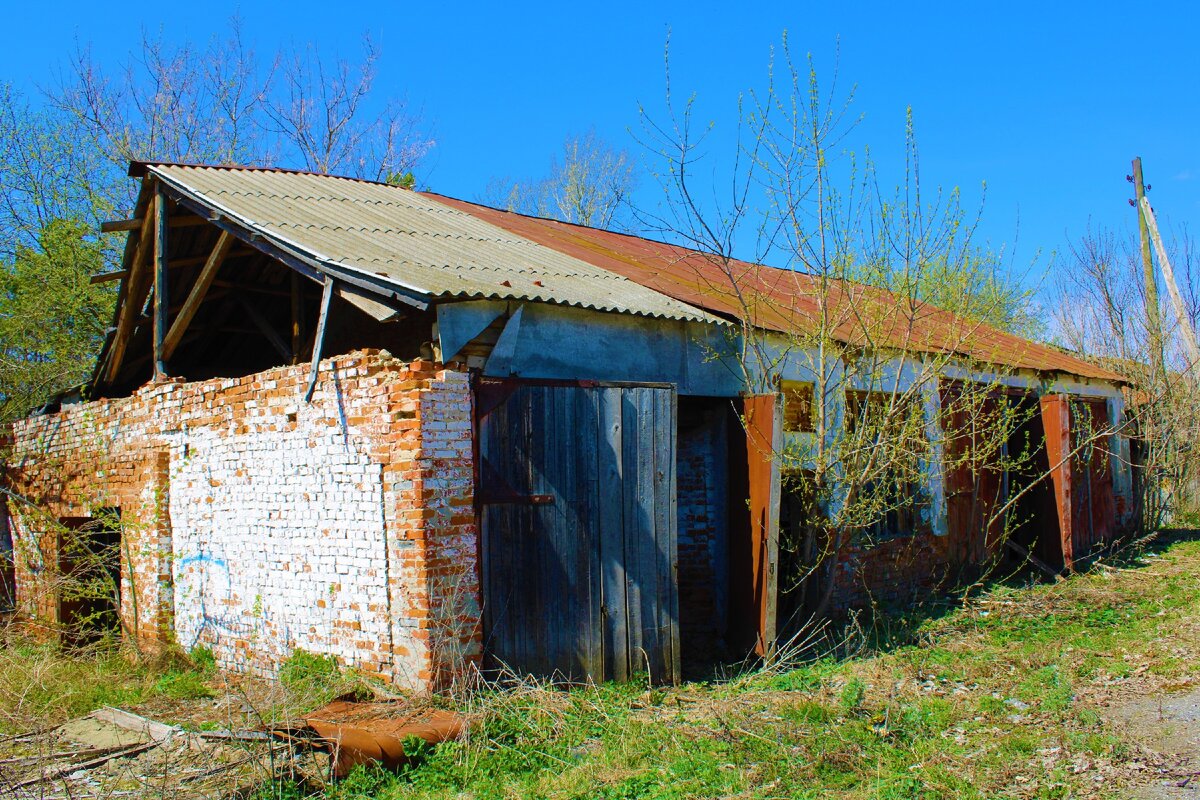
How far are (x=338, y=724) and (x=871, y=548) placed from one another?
5.92 metres

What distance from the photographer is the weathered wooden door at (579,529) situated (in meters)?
5.95

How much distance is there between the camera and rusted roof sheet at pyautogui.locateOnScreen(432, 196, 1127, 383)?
26.2 feet

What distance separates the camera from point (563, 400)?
20.5 ft

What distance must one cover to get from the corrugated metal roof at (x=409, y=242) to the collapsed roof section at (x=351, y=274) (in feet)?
0.09

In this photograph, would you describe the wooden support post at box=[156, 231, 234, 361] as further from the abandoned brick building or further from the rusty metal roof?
the rusty metal roof

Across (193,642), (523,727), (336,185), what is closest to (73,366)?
(336,185)

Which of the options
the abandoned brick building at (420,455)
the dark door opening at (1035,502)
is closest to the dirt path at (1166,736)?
the abandoned brick building at (420,455)

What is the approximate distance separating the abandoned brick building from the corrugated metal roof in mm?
43

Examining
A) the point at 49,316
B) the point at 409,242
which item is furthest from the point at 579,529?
the point at 49,316

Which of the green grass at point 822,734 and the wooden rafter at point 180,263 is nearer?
the green grass at point 822,734

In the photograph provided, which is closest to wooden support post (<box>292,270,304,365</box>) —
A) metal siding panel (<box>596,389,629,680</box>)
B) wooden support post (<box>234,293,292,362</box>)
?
wooden support post (<box>234,293,292,362</box>)

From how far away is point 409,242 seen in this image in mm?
7730

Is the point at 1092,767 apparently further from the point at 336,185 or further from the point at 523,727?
the point at 336,185

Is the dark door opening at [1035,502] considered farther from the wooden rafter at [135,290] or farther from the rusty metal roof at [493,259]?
the wooden rafter at [135,290]
